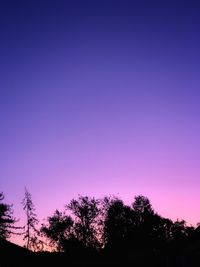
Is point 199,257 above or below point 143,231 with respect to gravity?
below

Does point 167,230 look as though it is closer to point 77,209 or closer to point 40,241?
point 77,209

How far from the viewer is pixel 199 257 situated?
774 inches

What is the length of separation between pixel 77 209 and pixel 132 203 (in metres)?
16.1

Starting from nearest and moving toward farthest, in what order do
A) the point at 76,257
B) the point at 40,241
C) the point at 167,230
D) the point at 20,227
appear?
the point at 76,257
the point at 20,227
the point at 40,241
the point at 167,230

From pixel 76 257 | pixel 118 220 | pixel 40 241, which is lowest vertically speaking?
pixel 76 257

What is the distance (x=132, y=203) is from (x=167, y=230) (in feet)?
40.1

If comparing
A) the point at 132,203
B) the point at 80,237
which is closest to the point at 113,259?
the point at 80,237

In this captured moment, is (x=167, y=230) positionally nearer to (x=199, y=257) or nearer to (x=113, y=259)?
(x=113, y=259)

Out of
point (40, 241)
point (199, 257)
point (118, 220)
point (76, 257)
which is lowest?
point (199, 257)

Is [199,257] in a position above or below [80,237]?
below

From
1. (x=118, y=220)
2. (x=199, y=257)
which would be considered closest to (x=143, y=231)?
(x=118, y=220)

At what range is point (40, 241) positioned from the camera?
78.6 metres

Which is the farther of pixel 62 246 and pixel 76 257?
pixel 62 246

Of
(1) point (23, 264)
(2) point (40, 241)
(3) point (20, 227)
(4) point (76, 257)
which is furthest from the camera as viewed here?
(2) point (40, 241)
